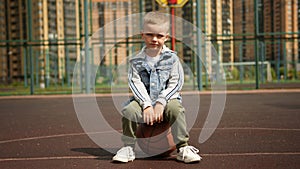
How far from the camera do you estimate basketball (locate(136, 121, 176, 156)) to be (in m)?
3.52

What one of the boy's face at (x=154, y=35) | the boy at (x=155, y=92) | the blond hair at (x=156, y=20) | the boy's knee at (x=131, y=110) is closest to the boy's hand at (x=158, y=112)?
the boy at (x=155, y=92)

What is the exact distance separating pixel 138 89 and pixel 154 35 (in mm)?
433

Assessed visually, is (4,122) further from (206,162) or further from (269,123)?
(206,162)

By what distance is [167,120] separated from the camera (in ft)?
11.4

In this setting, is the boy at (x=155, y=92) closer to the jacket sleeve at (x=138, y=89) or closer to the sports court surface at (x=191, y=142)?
the jacket sleeve at (x=138, y=89)

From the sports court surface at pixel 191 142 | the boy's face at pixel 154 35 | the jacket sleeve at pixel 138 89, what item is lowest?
the sports court surface at pixel 191 142

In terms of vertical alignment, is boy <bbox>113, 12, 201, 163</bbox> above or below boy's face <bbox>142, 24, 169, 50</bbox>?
below

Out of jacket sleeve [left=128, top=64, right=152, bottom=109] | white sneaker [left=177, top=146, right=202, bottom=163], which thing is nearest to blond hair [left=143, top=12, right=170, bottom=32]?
jacket sleeve [left=128, top=64, right=152, bottom=109]

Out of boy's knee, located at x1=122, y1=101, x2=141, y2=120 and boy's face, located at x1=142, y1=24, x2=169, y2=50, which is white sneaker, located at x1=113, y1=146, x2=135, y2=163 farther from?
boy's face, located at x1=142, y1=24, x2=169, y2=50

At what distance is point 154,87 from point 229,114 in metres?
4.06

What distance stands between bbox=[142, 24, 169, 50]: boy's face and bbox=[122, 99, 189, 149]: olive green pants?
451 mm

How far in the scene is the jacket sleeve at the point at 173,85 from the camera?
3.44 metres

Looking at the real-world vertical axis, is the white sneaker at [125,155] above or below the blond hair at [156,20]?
below

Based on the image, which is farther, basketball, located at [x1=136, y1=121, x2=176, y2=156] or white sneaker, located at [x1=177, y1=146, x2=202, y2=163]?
basketball, located at [x1=136, y1=121, x2=176, y2=156]
